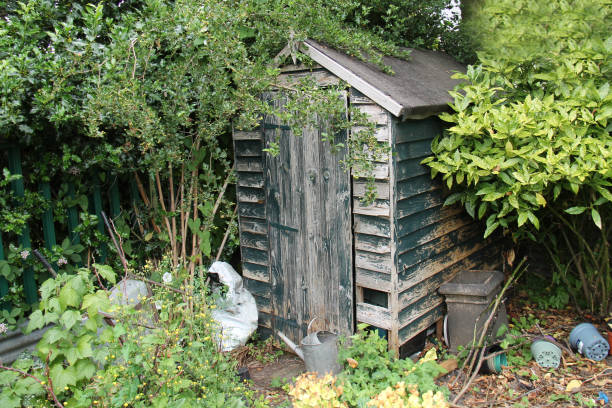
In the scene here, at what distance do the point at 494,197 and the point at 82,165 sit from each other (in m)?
3.26

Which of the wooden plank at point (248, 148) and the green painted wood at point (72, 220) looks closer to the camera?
the green painted wood at point (72, 220)

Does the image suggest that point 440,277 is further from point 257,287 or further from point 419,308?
point 257,287

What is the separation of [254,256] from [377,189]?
1.52 metres

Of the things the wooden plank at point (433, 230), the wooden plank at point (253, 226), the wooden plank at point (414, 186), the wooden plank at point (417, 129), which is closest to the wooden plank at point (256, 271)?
the wooden plank at point (253, 226)

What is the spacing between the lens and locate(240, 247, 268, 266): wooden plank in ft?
15.6

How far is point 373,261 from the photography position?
4.00 m

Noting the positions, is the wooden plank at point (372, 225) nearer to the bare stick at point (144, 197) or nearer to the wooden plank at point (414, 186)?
the wooden plank at point (414, 186)

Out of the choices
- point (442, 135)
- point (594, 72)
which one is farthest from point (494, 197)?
point (594, 72)

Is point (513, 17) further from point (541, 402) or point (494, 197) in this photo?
point (541, 402)

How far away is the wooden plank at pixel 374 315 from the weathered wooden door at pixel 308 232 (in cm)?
9

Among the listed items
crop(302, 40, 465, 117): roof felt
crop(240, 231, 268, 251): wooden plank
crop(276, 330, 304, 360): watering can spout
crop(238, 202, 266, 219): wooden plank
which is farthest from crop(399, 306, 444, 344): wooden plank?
crop(302, 40, 465, 117): roof felt

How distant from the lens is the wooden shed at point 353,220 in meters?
3.88

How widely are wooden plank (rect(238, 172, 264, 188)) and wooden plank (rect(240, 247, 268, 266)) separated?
61cm

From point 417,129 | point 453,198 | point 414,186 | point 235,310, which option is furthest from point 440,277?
point 235,310
